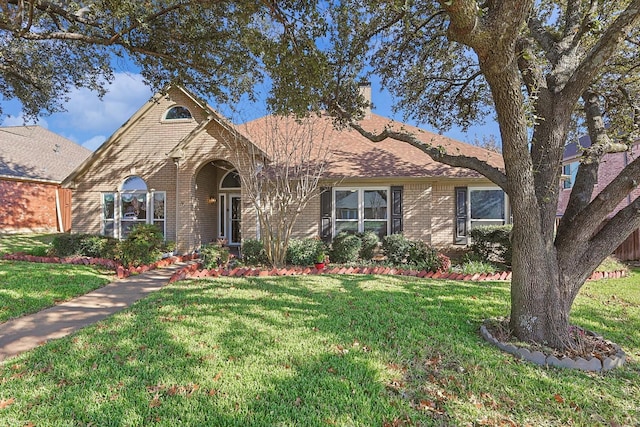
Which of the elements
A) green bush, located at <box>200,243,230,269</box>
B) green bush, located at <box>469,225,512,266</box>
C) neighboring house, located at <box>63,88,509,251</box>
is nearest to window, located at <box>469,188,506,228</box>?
neighboring house, located at <box>63,88,509,251</box>

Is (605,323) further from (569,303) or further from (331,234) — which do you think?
(331,234)

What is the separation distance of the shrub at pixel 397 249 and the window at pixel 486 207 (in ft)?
10.4

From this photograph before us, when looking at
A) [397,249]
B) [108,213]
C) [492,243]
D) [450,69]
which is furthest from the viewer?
[108,213]

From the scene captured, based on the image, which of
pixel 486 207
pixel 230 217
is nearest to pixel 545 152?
Answer: pixel 486 207

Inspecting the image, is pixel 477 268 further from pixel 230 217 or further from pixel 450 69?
pixel 230 217

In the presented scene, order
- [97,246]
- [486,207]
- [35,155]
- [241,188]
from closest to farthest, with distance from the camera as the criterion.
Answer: [97,246] → [241,188] → [486,207] → [35,155]

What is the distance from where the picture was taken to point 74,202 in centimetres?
1376

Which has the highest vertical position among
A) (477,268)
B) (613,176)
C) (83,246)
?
(613,176)

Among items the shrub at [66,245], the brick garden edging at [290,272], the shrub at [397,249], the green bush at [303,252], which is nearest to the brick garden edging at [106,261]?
the brick garden edging at [290,272]

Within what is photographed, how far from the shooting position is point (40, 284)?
768cm

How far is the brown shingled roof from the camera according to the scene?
38.7ft

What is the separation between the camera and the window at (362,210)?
12.4 meters

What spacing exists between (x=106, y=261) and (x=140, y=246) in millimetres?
1462

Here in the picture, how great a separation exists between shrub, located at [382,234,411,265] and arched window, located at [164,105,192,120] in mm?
9744
